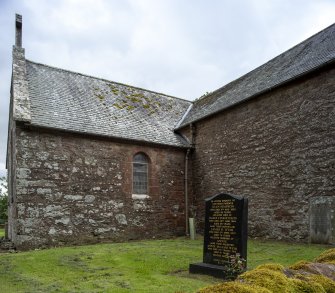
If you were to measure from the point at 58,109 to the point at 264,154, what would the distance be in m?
9.21

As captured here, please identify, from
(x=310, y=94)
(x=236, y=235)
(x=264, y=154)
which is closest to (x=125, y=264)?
(x=236, y=235)

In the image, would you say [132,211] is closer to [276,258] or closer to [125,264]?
[125,264]

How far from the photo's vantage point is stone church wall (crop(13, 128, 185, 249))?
12.9 metres

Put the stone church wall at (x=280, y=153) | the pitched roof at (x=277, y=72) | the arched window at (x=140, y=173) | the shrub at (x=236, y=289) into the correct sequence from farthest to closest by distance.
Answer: the arched window at (x=140, y=173) → the pitched roof at (x=277, y=72) → the stone church wall at (x=280, y=153) → the shrub at (x=236, y=289)

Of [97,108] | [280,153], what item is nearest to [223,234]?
[280,153]

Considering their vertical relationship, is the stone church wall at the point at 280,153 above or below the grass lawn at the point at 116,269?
above

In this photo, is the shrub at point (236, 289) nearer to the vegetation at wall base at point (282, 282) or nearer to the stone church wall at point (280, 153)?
the vegetation at wall base at point (282, 282)

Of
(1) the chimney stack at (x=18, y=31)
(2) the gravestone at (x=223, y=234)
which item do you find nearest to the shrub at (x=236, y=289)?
(2) the gravestone at (x=223, y=234)

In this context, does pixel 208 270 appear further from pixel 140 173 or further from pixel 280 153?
pixel 140 173

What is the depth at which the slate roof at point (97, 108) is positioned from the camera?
14711mm

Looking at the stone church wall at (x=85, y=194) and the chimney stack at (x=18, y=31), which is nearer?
the stone church wall at (x=85, y=194)

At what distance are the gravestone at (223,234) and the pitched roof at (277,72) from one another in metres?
6.80

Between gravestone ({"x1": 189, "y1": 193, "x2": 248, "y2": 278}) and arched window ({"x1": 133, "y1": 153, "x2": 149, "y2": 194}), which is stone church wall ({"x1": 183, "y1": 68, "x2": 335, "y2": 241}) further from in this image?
gravestone ({"x1": 189, "y1": 193, "x2": 248, "y2": 278})

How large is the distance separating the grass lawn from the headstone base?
7.1 inches
